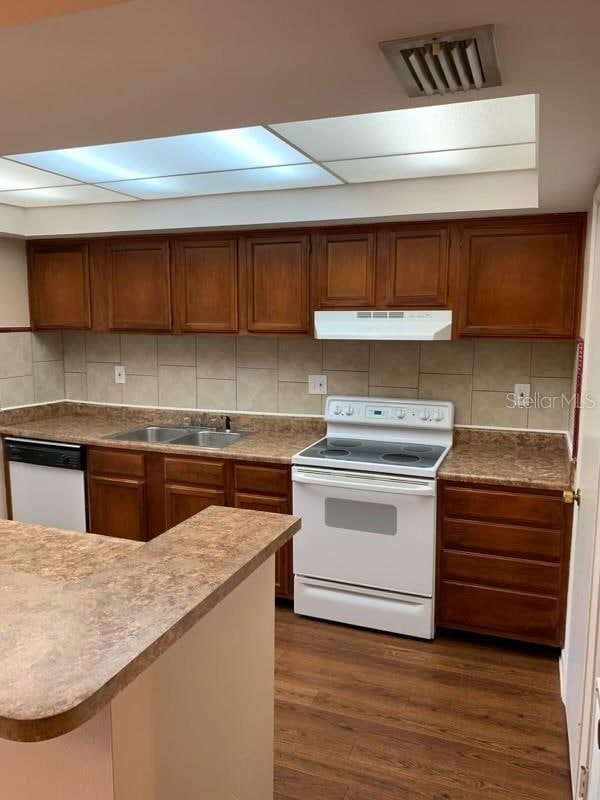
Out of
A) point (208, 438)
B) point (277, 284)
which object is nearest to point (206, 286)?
point (277, 284)

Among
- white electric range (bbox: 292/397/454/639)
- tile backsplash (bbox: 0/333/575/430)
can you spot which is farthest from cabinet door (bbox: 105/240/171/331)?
white electric range (bbox: 292/397/454/639)

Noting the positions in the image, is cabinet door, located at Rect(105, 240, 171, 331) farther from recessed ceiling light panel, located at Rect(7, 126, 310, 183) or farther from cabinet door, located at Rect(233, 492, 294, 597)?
cabinet door, located at Rect(233, 492, 294, 597)

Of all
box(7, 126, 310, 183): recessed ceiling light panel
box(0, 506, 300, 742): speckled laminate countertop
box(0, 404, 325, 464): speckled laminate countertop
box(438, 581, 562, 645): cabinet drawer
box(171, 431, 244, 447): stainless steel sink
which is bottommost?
box(438, 581, 562, 645): cabinet drawer

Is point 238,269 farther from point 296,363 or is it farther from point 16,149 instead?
point 16,149

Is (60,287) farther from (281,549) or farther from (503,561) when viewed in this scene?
(503,561)

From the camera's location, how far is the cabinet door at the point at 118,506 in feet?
11.9

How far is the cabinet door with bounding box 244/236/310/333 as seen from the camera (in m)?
3.38

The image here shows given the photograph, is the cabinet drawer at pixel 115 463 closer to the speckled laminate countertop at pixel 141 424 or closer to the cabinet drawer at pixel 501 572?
the speckled laminate countertop at pixel 141 424

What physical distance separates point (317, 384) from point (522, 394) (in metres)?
1.21

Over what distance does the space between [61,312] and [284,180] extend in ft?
6.34

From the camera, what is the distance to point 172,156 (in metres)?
2.44

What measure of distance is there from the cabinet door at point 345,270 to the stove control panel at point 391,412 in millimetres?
587

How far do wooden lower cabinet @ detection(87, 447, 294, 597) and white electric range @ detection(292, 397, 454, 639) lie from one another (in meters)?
0.14

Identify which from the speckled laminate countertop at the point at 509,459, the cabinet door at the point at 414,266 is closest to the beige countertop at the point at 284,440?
the speckled laminate countertop at the point at 509,459
